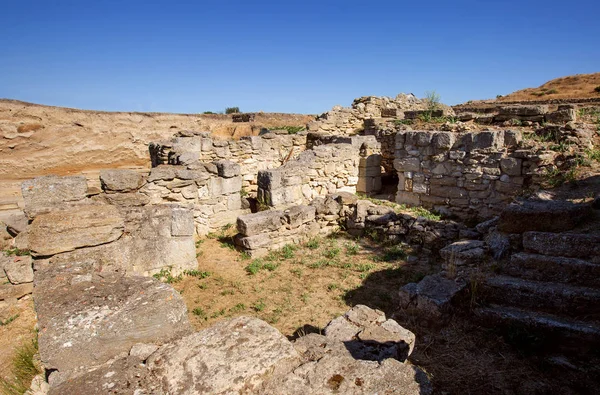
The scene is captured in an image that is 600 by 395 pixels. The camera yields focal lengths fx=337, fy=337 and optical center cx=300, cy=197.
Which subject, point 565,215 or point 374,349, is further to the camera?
point 565,215

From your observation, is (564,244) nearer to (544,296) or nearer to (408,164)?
(544,296)

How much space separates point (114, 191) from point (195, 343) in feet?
11.3

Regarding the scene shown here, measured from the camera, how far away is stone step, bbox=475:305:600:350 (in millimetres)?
2924

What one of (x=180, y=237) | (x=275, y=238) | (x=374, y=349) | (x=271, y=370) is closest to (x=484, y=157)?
(x=275, y=238)

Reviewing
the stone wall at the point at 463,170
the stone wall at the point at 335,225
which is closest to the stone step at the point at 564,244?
the stone wall at the point at 335,225

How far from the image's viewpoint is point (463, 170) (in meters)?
7.52

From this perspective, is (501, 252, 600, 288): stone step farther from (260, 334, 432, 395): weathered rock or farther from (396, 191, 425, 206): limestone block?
(396, 191, 425, 206): limestone block

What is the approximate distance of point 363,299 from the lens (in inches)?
187

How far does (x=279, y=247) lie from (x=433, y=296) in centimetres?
356

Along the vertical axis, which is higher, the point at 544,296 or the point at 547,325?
the point at 544,296

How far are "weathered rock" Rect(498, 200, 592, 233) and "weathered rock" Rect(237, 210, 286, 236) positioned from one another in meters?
3.83

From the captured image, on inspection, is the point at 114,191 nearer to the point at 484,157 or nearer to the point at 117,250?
the point at 117,250

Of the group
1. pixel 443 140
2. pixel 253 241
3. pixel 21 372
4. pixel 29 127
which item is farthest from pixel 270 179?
pixel 29 127

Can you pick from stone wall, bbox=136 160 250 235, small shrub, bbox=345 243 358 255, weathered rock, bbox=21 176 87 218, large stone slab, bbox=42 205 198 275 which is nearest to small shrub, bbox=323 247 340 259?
small shrub, bbox=345 243 358 255
